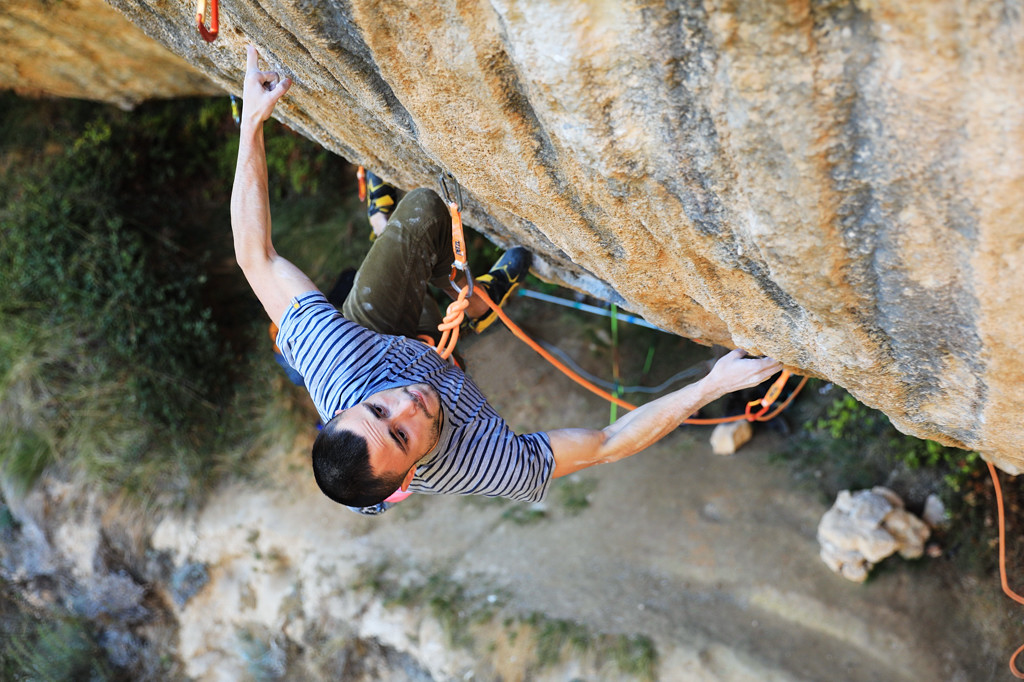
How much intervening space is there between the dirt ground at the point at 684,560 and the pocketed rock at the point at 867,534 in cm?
8

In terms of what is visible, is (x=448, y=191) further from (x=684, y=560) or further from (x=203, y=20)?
(x=684, y=560)

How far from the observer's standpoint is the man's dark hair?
5.31ft

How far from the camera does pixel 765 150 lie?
1171 millimetres

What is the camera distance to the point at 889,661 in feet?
10.3

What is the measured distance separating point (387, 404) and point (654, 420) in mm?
746

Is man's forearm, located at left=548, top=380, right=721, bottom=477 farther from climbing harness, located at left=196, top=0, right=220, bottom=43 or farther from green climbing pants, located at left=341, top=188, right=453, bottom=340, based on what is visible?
climbing harness, located at left=196, top=0, right=220, bottom=43

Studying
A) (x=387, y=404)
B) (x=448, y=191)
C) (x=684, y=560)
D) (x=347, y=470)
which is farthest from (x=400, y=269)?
(x=684, y=560)

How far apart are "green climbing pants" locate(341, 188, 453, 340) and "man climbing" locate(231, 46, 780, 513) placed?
36 centimetres

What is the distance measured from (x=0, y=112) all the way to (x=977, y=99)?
5.72 m

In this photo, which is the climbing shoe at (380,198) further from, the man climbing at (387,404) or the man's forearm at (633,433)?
the man's forearm at (633,433)

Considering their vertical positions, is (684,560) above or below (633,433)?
below

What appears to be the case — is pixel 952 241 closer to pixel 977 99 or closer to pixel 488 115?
pixel 977 99

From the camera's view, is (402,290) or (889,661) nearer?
(402,290)

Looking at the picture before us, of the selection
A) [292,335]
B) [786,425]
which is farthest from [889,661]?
[292,335]
